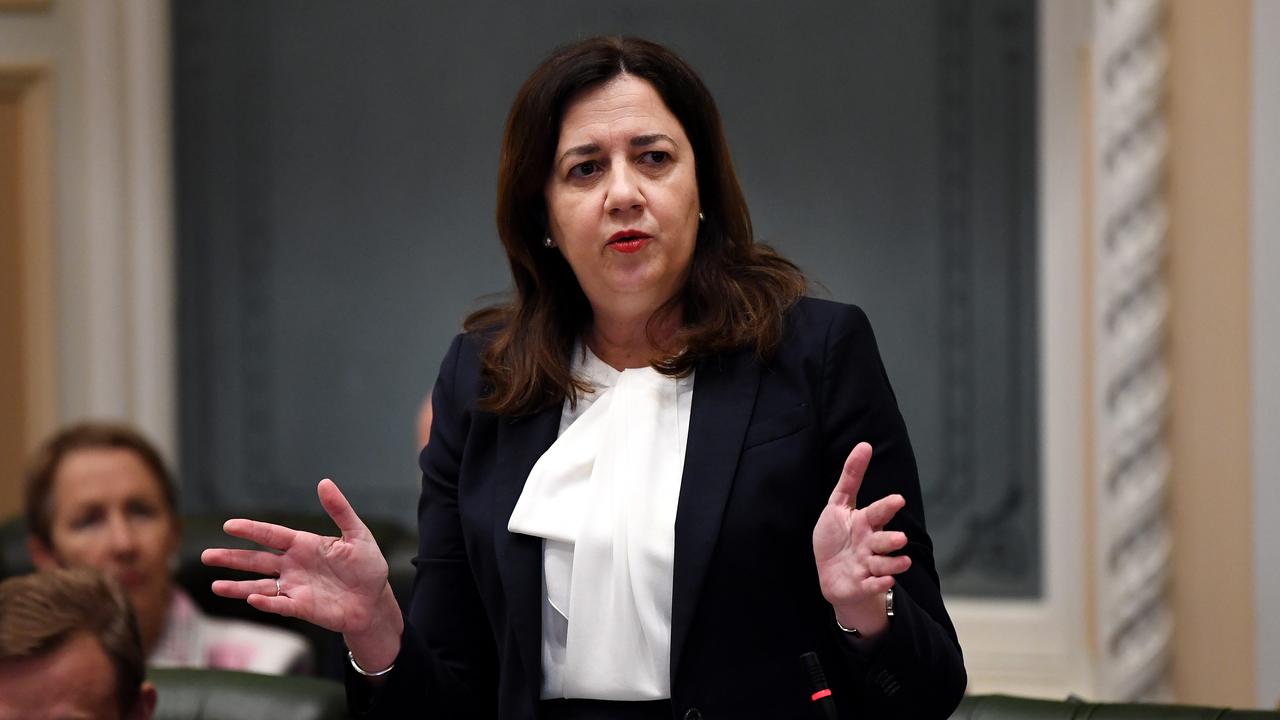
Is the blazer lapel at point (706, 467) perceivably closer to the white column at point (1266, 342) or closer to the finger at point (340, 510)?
the finger at point (340, 510)

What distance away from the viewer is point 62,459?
3680 millimetres

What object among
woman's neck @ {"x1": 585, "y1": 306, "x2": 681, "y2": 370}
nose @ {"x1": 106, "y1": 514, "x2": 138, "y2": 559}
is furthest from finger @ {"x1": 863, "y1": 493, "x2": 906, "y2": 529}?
nose @ {"x1": 106, "y1": 514, "x2": 138, "y2": 559}

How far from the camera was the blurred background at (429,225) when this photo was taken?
506cm

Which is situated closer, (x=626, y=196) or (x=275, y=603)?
(x=275, y=603)

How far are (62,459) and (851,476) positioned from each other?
2576mm

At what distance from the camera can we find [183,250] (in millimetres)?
5633

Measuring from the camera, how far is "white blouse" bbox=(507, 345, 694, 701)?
1.73 metres

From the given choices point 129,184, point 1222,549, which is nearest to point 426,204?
point 129,184

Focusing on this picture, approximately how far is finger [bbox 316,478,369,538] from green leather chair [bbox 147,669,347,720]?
0.79 m

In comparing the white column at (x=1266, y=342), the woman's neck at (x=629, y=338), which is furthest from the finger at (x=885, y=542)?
the white column at (x=1266, y=342)

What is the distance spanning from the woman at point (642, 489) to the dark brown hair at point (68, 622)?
0.72 meters

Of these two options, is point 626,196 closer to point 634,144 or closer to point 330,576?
point 634,144

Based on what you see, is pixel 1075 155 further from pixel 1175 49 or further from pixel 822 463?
pixel 822 463

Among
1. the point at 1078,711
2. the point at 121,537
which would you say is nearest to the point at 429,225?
the point at 121,537
